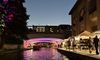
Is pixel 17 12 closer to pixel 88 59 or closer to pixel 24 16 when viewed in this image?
pixel 24 16

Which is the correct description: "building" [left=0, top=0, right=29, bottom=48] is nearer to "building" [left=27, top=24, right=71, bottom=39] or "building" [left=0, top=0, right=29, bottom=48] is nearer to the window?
the window

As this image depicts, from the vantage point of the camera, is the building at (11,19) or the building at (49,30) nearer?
the building at (11,19)

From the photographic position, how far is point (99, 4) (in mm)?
52656

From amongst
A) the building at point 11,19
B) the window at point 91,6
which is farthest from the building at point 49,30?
the window at point 91,6

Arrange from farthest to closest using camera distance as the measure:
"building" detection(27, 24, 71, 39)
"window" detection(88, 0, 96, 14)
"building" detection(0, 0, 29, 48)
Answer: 1. "building" detection(27, 24, 71, 39)
2. "building" detection(0, 0, 29, 48)
3. "window" detection(88, 0, 96, 14)

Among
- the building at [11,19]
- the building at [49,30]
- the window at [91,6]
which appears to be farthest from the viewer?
the building at [49,30]

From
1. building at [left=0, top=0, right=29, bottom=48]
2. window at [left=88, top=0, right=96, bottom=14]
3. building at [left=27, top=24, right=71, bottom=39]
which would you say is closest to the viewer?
window at [left=88, top=0, right=96, bottom=14]

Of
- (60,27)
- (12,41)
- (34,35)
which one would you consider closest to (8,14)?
(12,41)

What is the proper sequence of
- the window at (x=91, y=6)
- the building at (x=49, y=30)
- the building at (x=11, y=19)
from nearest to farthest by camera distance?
the window at (x=91, y=6), the building at (x=11, y=19), the building at (x=49, y=30)

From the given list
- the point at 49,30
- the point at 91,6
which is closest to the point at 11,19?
the point at 91,6

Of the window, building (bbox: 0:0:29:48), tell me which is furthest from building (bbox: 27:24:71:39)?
the window

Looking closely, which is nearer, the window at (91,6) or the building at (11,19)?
the window at (91,6)

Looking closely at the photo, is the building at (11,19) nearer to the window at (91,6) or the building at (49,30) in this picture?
the window at (91,6)

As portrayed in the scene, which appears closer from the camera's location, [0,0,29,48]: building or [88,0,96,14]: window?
[88,0,96,14]: window
